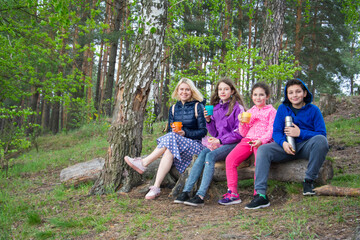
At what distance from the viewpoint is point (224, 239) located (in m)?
2.65

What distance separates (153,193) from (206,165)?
916 millimetres

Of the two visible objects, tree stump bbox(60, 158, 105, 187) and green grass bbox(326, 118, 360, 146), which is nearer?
tree stump bbox(60, 158, 105, 187)

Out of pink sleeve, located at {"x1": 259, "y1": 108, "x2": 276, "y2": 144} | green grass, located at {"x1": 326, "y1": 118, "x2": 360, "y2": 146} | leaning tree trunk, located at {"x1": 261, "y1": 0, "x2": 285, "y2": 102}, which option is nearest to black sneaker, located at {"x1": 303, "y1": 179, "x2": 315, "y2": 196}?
pink sleeve, located at {"x1": 259, "y1": 108, "x2": 276, "y2": 144}

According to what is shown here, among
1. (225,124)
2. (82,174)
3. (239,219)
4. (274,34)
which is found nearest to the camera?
(239,219)

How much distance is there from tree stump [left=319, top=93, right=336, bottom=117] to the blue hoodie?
7018 millimetres

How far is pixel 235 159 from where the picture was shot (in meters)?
4.08

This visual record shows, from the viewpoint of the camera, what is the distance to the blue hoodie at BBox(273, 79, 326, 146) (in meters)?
3.79

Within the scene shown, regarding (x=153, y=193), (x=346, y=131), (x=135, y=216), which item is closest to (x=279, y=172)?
(x=153, y=193)

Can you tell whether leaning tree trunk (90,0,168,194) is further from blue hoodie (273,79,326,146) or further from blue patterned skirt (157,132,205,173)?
blue hoodie (273,79,326,146)

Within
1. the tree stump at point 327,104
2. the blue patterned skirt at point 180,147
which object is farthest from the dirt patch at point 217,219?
the tree stump at point 327,104

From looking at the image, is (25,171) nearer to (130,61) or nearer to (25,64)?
(25,64)

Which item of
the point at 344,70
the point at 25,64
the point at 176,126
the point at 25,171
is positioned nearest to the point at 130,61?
the point at 176,126

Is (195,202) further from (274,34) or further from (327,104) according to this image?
(327,104)

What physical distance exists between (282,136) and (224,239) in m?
1.79
